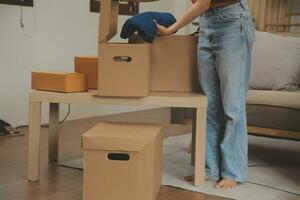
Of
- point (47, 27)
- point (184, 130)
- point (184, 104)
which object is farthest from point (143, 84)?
point (47, 27)

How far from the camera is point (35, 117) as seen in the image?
2283 millimetres

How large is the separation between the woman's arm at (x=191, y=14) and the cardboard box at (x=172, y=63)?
92mm

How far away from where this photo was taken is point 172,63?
2.40 meters

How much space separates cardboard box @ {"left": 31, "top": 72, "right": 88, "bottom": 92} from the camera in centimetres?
223

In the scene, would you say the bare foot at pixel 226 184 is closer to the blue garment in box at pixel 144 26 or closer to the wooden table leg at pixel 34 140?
the blue garment in box at pixel 144 26

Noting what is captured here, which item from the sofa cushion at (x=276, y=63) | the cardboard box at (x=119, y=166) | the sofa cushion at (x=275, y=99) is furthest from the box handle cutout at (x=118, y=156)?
the sofa cushion at (x=276, y=63)

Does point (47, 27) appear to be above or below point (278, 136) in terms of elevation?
above

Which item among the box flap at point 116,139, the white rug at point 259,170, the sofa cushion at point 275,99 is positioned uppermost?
the sofa cushion at point 275,99

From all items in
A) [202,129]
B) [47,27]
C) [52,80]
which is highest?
[47,27]

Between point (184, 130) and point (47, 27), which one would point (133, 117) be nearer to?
point (184, 130)

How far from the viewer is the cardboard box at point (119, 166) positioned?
1852mm

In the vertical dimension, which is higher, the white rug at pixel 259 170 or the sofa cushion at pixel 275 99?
the sofa cushion at pixel 275 99

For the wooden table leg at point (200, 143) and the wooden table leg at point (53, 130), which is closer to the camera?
the wooden table leg at point (200, 143)

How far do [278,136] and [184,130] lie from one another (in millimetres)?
1246
